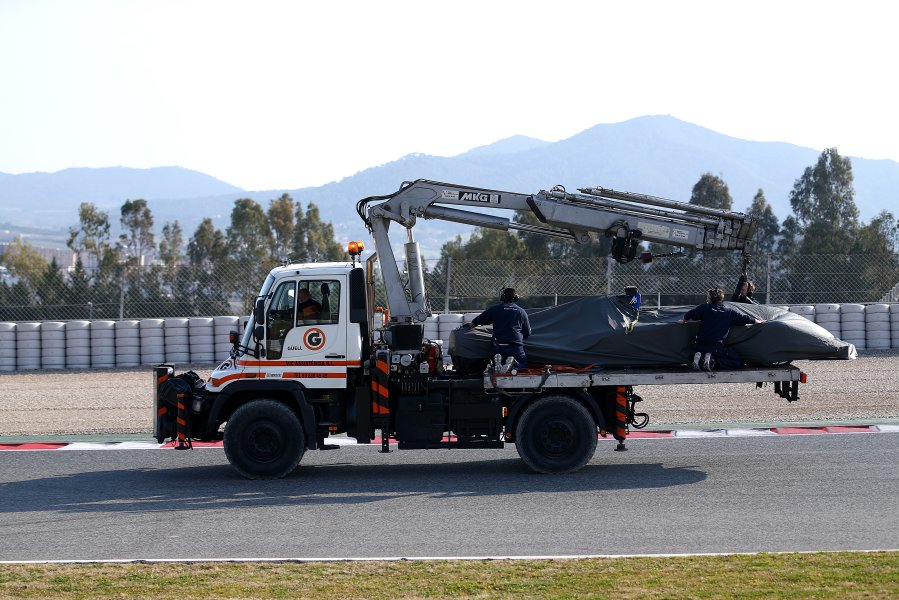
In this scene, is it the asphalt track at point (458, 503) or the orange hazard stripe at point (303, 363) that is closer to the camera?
the asphalt track at point (458, 503)

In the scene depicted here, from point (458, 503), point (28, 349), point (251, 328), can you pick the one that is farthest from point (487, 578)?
point (28, 349)

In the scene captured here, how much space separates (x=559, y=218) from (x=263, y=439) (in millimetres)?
4657

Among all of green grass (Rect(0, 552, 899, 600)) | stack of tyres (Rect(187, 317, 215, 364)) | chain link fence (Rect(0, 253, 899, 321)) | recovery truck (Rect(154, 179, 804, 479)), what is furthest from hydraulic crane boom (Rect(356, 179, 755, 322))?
stack of tyres (Rect(187, 317, 215, 364))

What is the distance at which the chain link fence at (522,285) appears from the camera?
1009 inches

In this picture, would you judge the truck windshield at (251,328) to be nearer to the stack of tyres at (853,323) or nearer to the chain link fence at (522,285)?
the chain link fence at (522,285)

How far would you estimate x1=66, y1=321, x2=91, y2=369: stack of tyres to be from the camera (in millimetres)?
25812

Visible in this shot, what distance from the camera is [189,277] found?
27.2 m

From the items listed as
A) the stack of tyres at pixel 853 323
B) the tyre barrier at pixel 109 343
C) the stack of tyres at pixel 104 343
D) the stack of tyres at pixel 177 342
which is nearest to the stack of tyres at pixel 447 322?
the tyre barrier at pixel 109 343

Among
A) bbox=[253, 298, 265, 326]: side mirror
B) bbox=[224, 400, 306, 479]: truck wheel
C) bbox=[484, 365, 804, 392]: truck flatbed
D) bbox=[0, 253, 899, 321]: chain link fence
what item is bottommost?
bbox=[224, 400, 306, 479]: truck wheel

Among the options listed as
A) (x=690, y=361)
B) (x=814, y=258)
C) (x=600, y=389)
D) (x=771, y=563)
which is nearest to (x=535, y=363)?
(x=600, y=389)

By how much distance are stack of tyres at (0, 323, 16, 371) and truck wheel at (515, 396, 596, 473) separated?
16.9 metres

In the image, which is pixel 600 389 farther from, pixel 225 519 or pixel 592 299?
pixel 225 519

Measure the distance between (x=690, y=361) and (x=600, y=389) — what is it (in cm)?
115

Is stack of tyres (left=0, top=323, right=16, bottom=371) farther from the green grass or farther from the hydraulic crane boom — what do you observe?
the green grass
